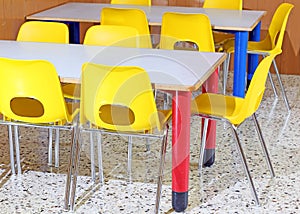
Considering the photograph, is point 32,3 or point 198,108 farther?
point 32,3

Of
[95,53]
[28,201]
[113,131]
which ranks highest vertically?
[95,53]

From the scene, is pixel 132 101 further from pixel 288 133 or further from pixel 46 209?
pixel 288 133

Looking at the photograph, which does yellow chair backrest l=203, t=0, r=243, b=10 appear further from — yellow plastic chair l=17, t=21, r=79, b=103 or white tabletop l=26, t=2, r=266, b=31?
yellow plastic chair l=17, t=21, r=79, b=103

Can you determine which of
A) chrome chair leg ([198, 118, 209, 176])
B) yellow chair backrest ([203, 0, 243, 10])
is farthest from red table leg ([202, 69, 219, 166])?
yellow chair backrest ([203, 0, 243, 10])

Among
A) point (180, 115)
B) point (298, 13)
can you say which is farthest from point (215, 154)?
point (298, 13)

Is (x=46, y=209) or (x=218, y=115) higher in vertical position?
(x=218, y=115)

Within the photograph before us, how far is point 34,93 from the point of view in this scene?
3148mm

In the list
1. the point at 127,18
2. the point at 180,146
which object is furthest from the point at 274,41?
the point at 180,146

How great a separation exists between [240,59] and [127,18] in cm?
86

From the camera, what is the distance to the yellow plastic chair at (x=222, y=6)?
5180 millimetres

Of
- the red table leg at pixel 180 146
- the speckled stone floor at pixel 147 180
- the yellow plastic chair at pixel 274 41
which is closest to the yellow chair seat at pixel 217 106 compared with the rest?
the red table leg at pixel 180 146

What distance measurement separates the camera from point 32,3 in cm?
493

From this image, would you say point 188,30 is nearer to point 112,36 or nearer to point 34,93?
point 112,36

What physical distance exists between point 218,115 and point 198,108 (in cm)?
14
